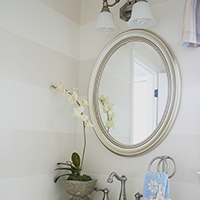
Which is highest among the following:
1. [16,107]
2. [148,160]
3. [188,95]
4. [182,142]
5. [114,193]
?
[188,95]

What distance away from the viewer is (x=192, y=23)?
1451 mm

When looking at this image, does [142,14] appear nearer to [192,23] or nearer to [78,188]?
[192,23]

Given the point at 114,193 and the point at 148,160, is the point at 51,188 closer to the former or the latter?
the point at 114,193

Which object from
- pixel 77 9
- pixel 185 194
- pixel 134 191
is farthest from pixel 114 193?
pixel 77 9

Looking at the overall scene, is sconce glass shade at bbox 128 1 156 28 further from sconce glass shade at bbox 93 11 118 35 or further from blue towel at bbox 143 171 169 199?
blue towel at bbox 143 171 169 199

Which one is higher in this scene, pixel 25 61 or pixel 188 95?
pixel 25 61

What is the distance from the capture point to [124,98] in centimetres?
177

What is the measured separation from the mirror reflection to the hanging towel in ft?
0.85

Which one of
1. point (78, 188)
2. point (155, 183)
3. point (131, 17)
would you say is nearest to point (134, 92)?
point (131, 17)

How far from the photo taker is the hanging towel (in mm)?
1444

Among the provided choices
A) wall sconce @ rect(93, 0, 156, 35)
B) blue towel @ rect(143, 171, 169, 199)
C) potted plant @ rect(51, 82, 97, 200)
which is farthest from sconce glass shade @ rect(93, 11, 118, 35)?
blue towel @ rect(143, 171, 169, 199)

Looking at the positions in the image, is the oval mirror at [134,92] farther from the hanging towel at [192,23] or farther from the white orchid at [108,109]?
the hanging towel at [192,23]

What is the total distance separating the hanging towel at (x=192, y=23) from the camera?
1444 millimetres

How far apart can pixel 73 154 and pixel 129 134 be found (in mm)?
385
